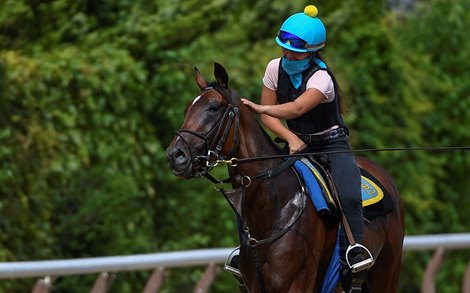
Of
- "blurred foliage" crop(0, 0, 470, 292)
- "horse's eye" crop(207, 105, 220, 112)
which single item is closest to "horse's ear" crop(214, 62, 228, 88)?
"horse's eye" crop(207, 105, 220, 112)

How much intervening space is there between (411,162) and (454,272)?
5.10ft

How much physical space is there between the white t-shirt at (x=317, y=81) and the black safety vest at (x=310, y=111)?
0.04m

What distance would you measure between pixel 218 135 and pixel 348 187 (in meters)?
1.04

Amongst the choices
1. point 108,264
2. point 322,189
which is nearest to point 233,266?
point 322,189

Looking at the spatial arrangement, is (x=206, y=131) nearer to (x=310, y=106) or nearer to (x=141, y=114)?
(x=310, y=106)

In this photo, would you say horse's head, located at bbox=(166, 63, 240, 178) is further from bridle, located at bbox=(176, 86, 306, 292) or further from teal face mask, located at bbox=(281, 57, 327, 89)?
teal face mask, located at bbox=(281, 57, 327, 89)

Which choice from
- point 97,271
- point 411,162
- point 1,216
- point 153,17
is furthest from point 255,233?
point 411,162

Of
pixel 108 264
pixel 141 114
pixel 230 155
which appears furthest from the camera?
pixel 141 114

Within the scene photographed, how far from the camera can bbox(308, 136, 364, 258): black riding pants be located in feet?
26.1

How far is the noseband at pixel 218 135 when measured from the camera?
285 inches

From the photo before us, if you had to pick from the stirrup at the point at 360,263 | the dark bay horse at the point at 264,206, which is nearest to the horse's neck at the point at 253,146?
the dark bay horse at the point at 264,206

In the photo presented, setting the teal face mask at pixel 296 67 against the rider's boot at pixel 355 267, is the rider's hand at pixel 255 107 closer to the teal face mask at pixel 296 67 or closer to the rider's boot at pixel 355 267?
the teal face mask at pixel 296 67

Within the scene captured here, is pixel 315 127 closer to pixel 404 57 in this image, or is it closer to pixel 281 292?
pixel 281 292

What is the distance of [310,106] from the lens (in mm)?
7719
